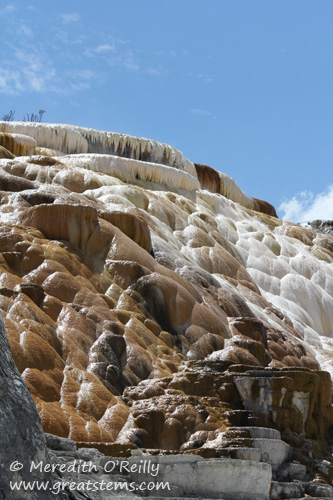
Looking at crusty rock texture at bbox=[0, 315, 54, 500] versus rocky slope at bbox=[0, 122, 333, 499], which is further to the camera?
rocky slope at bbox=[0, 122, 333, 499]

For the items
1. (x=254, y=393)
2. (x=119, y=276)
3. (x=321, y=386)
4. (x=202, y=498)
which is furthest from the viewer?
(x=119, y=276)

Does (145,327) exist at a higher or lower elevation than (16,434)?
higher

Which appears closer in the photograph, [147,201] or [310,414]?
[310,414]

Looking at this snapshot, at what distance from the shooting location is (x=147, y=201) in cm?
2453

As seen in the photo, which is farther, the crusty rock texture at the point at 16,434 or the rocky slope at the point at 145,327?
the rocky slope at the point at 145,327

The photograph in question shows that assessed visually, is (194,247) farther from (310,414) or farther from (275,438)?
(275,438)

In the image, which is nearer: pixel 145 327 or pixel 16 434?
pixel 16 434

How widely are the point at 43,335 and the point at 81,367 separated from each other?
0.89m

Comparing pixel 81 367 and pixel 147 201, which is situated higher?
pixel 147 201

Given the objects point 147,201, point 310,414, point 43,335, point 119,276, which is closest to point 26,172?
point 147,201

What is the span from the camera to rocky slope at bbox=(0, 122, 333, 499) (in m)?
11.7

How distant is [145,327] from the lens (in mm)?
15336

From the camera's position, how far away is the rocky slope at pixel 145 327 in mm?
11664

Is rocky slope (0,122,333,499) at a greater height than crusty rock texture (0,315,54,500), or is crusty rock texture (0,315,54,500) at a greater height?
rocky slope (0,122,333,499)
